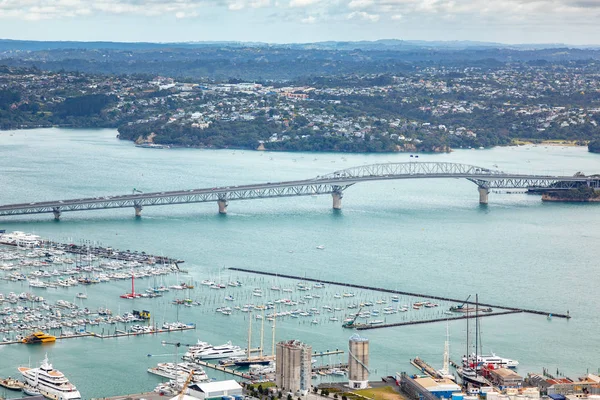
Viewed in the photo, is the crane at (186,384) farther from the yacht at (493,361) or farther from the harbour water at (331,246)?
the yacht at (493,361)

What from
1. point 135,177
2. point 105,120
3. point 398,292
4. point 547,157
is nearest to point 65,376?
point 398,292

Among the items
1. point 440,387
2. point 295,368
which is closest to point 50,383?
point 295,368

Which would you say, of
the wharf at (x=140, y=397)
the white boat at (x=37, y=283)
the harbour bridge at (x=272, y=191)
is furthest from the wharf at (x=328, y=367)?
the harbour bridge at (x=272, y=191)

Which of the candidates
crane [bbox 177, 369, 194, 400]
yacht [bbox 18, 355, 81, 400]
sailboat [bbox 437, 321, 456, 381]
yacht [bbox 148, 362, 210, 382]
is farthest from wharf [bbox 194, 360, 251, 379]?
sailboat [bbox 437, 321, 456, 381]

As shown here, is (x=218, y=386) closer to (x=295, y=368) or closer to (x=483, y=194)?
(x=295, y=368)

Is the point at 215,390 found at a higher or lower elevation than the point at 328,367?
higher

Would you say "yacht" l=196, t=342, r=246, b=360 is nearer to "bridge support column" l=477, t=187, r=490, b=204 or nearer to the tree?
"bridge support column" l=477, t=187, r=490, b=204

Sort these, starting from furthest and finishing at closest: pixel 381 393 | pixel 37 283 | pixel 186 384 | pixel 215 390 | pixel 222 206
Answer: pixel 222 206 → pixel 37 283 → pixel 381 393 → pixel 215 390 → pixel 186 384
